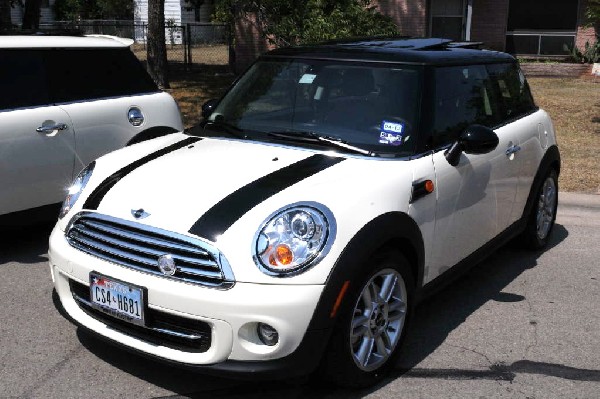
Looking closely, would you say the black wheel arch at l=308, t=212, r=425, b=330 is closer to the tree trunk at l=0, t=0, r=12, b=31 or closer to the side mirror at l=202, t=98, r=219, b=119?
the side mirror at l=202, t=98, r=219, b=119

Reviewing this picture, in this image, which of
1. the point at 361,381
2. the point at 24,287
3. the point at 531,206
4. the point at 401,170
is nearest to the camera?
the point at 361,381

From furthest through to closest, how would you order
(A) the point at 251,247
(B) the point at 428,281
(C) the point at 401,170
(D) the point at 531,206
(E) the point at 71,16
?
(E) the point at 71,16 → (D) the point at 531,206 → (B) the point at 428,281 → (C) the point at 401,170 → (A) the point at 251,247

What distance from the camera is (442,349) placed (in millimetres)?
3932

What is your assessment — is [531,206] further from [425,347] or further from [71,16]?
[71,16]

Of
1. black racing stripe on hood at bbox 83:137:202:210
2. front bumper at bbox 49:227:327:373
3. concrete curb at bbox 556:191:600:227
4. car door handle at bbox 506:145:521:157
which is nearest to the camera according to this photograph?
front bumper at bbox 49:227:327:373

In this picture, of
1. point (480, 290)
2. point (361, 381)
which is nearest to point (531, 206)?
point (480, 290)

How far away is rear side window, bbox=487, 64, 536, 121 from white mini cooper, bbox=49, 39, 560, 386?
0.17 metres

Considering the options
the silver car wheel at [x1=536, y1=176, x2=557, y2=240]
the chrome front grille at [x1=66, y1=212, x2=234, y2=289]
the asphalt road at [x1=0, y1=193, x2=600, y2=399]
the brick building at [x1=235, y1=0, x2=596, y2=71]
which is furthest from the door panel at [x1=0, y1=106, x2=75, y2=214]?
the brick building at [x1=235, y1=0, x2=596, y2=71]

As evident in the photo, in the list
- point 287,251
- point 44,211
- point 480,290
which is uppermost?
point 287,251

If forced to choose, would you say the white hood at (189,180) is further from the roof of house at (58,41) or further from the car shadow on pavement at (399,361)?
the roof of house at (58,41)

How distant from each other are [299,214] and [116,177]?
1104 mm

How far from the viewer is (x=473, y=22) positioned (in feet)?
67.8

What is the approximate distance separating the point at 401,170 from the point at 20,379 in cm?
218

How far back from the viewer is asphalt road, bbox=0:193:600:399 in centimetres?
345
